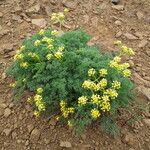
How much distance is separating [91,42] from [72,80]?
159cm

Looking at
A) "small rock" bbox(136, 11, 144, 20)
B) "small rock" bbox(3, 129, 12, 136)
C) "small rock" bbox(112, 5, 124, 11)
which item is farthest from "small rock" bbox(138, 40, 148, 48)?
"small rock" bbox(3, 129, 12, 136)

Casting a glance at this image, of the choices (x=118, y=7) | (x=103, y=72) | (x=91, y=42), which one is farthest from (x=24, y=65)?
(x=118, y=7)

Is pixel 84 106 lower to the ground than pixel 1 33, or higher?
A: higher

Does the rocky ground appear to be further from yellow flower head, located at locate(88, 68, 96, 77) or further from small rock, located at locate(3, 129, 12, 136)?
yellow flower head, located at locate(88, 68, 96, 77)

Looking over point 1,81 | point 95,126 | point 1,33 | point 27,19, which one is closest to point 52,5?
point 27,19

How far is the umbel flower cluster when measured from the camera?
3.91 m

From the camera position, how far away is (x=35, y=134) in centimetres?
426

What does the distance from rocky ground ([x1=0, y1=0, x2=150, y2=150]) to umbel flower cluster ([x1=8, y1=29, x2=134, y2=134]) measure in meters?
0.21

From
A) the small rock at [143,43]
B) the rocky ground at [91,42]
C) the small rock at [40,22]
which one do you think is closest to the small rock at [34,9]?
the rocky ground at [91,42]

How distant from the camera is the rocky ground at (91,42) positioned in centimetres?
420

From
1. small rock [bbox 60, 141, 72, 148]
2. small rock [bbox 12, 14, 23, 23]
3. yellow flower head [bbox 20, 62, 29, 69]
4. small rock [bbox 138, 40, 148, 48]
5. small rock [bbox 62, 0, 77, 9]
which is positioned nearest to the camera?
small rock [bbox 60, 141, 72, 148]

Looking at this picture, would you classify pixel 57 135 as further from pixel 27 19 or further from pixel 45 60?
pixel 27 19

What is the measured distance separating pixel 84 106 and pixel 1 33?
2262mm

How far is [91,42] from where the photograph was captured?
554 centimetres
